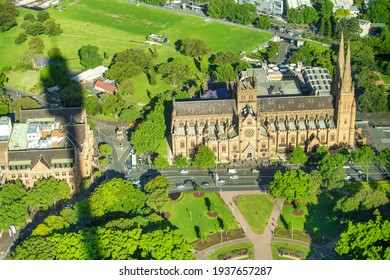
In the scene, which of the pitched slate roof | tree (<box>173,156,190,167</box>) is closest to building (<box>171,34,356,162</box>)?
the pitched slate roof

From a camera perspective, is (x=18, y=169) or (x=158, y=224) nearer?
(x=158, y=224)

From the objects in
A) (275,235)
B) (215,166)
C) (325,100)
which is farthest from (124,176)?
(325,100)

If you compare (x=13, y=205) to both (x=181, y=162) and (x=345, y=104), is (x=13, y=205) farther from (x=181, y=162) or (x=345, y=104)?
(x=345, y=104)

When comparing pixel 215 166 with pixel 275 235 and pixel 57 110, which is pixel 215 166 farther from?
pixel 57 110

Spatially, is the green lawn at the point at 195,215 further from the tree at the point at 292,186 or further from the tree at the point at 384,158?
the tree at the point at 384,158

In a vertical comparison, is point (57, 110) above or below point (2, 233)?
above

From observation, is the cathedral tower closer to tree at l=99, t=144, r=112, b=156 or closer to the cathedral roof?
the cathedral roof

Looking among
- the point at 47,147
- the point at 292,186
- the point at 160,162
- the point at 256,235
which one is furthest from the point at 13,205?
the point at 292,186
